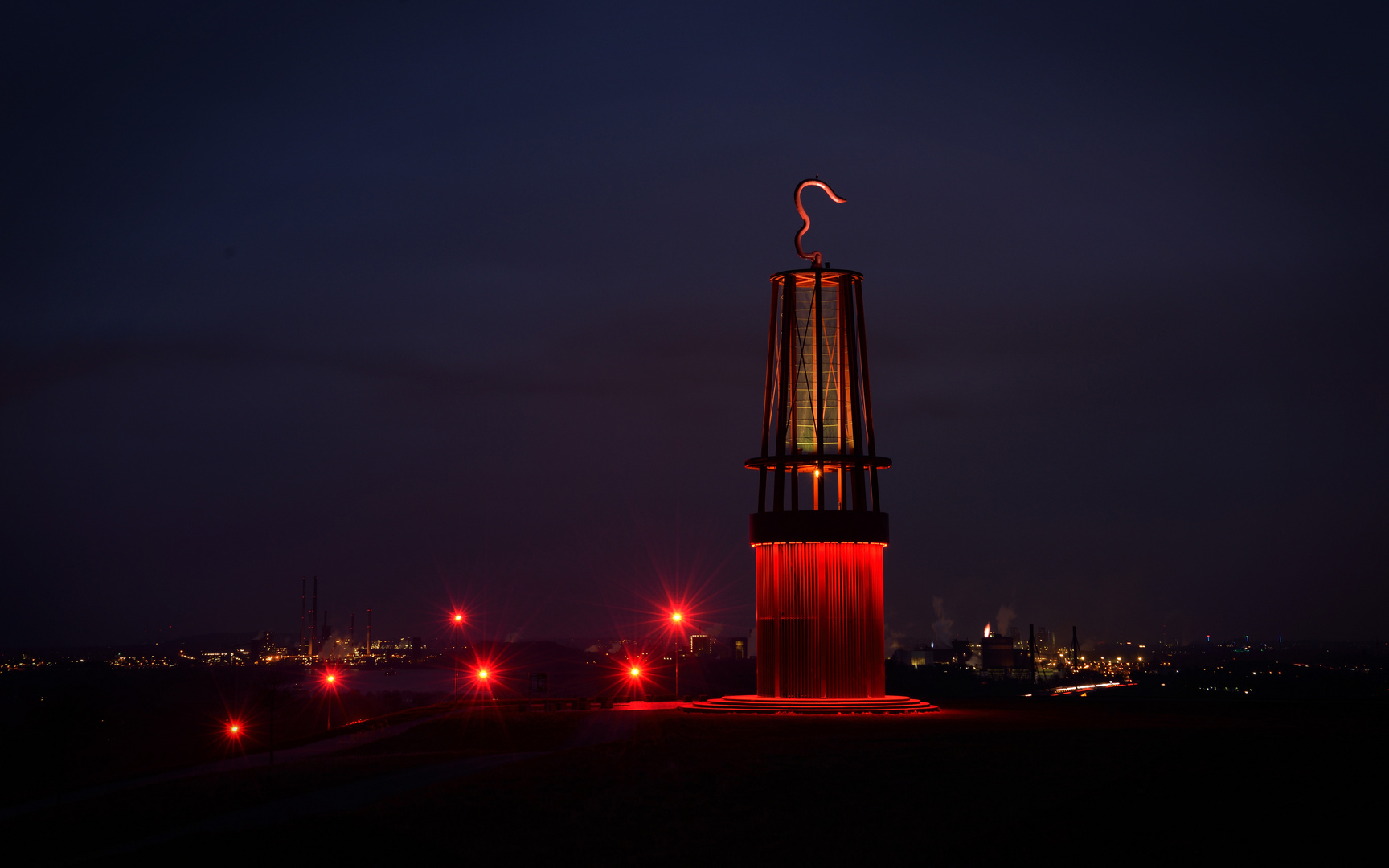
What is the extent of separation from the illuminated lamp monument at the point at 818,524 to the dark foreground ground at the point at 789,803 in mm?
5990

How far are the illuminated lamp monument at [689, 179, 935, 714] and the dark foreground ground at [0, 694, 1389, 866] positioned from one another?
5990 mm

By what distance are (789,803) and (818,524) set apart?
15806mm

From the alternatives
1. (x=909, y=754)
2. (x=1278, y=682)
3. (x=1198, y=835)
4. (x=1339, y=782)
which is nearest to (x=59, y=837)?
(x=909, y=754)

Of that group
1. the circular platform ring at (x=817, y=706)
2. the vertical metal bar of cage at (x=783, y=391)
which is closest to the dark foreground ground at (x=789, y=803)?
the circular platform ring at (x=817, y=706)

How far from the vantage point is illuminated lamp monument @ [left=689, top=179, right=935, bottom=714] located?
36156 millimetres

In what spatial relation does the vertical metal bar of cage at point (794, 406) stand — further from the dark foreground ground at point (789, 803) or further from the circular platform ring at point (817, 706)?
the dark foreground ground at point (789, 803)

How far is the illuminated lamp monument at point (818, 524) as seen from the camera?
3616 cm

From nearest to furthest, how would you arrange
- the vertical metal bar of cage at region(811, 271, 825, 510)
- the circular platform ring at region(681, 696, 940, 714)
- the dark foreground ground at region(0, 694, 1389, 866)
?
1. the dark foreground ground at region(0, 694, 1389, 866)
2. the circular platform ring at region(681, 696, 940, 714)
3. the vertical metal bar of cage at region(811, 271, 825, 510)

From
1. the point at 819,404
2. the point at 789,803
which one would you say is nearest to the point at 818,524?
the point at 819,404

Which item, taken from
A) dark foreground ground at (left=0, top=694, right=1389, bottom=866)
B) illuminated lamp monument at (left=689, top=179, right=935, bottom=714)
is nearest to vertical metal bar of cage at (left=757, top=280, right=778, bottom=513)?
illuminated lamp monument at (left=689, top=179, right=935, bottom=714)

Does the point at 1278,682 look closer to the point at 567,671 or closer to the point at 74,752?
the point at 74,752

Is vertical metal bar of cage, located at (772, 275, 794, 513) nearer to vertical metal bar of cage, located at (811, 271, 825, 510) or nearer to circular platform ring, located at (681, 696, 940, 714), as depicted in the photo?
vertical metal bar of cage, located at (811, 271, 825, 510)

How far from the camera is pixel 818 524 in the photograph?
36.6 meters

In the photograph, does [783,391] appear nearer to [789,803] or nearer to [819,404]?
[819,404]
